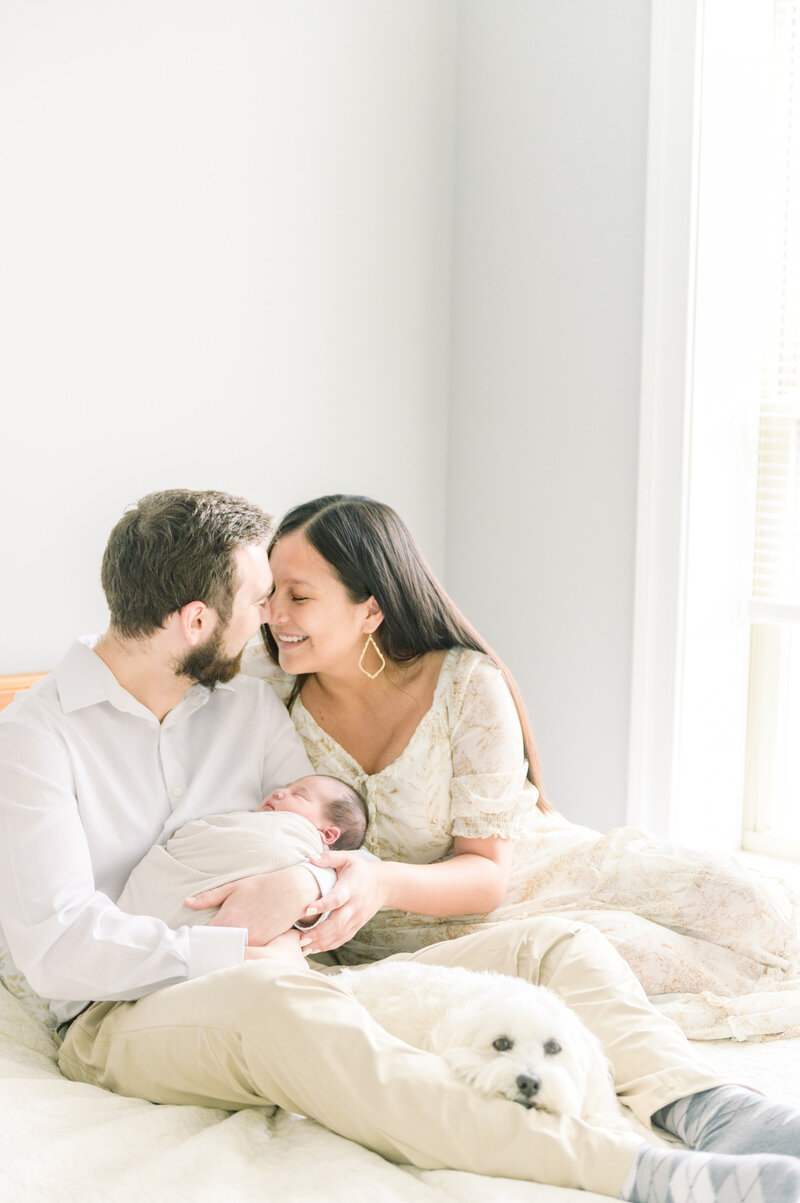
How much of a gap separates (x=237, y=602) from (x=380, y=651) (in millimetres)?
420

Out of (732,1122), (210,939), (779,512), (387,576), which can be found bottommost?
(732,1122)

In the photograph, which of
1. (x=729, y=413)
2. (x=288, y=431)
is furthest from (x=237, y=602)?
(x=729, y=413)

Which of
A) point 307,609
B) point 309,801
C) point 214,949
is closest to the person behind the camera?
point 214,949

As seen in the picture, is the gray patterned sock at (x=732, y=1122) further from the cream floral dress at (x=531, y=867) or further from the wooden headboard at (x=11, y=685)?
the wooden headboard at (x=11, y=685)

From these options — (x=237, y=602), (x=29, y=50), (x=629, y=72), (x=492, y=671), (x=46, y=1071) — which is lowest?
(x=46, y=1071)

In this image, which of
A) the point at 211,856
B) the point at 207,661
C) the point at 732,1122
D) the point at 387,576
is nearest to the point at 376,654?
the point at 387,576

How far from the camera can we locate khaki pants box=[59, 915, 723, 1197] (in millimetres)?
1171

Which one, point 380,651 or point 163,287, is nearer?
point 380,651

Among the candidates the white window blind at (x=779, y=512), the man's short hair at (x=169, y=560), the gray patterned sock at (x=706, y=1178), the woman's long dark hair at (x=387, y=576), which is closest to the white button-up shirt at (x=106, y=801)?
the man's short hair at (x=169, y=560)

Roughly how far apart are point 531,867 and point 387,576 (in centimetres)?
58

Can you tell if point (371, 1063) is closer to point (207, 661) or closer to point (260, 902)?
point (260, 902)

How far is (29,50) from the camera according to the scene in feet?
7.00

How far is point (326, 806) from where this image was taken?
5.86ft

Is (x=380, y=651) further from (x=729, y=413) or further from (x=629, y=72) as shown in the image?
(x=629, y=72)
